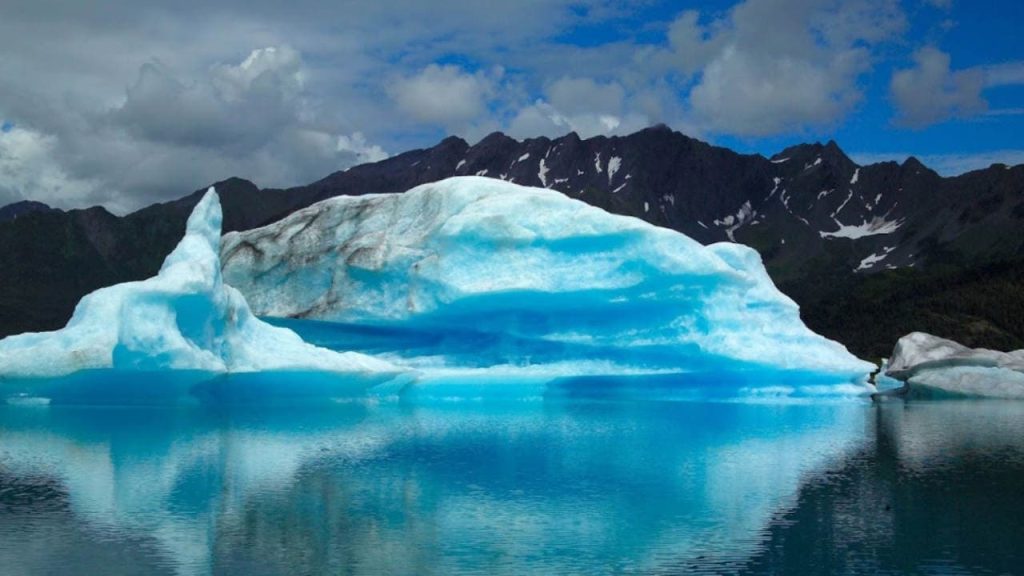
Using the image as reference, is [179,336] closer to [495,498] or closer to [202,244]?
[202,244]

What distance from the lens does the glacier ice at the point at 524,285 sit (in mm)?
41000

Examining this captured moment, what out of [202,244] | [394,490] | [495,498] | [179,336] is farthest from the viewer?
[202,244]

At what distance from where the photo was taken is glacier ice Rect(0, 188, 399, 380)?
31.5 meters

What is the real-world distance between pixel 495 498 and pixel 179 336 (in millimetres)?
18497

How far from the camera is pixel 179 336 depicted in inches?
1321

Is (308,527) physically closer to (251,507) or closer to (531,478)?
(251,507)

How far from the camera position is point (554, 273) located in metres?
41.0

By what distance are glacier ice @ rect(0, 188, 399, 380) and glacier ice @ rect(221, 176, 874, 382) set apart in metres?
4.44

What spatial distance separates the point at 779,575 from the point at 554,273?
27793 millimetres

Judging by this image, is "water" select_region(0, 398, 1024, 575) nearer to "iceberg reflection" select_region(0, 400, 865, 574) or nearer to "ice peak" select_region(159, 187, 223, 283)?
"iceberg reflection" select_region(0, 400, 865, 574)

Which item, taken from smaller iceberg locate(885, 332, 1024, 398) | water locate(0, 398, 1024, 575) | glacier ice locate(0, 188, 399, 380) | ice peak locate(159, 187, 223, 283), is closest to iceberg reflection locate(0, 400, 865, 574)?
water locate(0, 398, 1024, 575)

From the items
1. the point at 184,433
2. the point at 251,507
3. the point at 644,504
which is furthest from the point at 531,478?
the point at 184,433

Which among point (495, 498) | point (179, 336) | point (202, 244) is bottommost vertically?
point (495, 498)

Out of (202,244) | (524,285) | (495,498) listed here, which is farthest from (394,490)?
(202,244)
